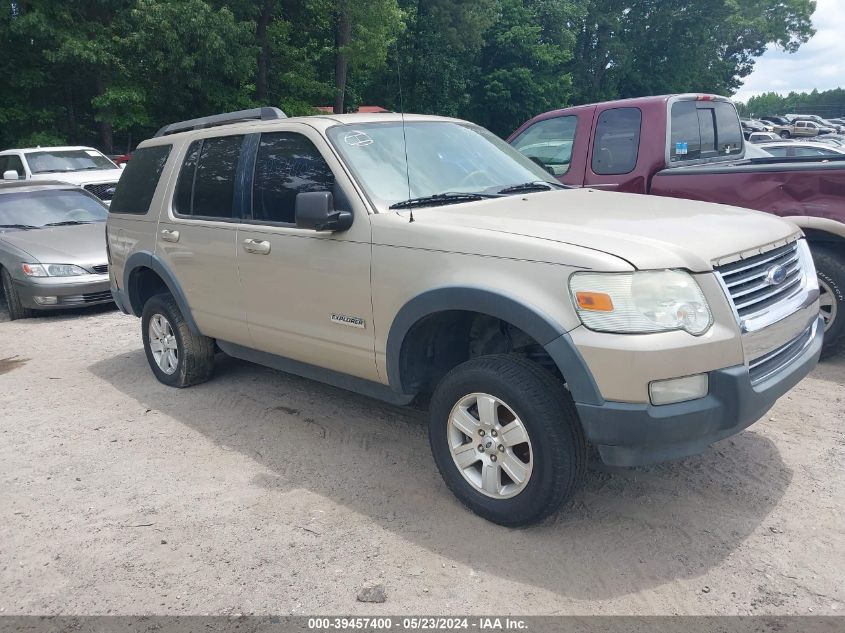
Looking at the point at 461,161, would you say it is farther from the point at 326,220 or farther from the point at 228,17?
the point at 228,17

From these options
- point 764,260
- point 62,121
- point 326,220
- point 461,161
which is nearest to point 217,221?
point 326,220

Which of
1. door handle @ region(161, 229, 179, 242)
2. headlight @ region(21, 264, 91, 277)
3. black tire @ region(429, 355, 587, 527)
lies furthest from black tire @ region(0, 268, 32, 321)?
black tire @ region(429, 355, 587, 527)

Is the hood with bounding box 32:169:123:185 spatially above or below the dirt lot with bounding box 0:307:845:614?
above

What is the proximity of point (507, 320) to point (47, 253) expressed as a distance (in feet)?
23.2

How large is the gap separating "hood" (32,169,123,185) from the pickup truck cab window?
8547 mm

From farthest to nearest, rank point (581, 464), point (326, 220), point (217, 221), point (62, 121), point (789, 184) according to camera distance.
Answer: point (62, 121) → point (789, 184) → point (217, 221) → point (326, 220) → point (581, 464)

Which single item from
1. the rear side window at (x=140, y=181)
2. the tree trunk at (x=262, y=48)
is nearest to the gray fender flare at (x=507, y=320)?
the rear side window at (x=140, y=181)

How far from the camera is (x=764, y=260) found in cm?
339

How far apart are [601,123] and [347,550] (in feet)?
16.2

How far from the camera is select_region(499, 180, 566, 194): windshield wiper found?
169 inches

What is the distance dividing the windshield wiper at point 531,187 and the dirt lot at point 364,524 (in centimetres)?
161

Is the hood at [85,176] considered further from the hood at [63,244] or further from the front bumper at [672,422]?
the front bumper at [672,422]

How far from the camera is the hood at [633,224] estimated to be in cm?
303

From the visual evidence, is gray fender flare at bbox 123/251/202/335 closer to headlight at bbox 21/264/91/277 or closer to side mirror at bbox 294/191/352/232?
side mirror at bbox 294/191/352/232
